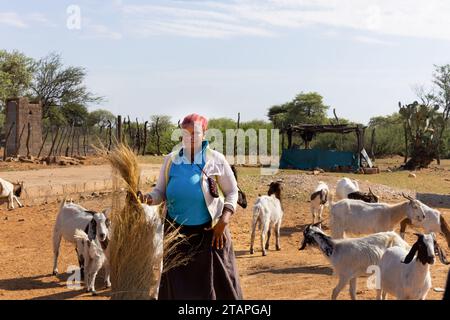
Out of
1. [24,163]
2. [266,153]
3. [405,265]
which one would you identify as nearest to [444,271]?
[405,265]

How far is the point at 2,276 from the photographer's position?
9688mm

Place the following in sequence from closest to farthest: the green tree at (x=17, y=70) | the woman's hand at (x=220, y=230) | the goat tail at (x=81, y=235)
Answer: the woman's hand at (x=220, y=230)
the goat tail at (x=81, y=235)
the green tree at (x=17, y=70)

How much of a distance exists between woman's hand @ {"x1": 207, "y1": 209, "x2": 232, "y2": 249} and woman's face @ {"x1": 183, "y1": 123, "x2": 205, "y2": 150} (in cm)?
57

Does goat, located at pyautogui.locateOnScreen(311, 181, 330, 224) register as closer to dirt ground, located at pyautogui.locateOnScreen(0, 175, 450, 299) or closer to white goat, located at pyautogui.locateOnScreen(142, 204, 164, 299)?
dirt ground, located at pyautogui.locateOnScreen(0, 175, 450, 299)

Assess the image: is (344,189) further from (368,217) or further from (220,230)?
(220,230)

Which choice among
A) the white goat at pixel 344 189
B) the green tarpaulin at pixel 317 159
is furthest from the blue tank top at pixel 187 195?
the green tarpaulin at pixel 317 159

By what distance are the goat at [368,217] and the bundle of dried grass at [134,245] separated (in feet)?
17.8

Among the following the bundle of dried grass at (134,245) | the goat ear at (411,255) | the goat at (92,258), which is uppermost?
the bundle of dried grass at (134,245)

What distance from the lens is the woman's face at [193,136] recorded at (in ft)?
16.7

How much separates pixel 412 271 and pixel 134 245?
2887mm

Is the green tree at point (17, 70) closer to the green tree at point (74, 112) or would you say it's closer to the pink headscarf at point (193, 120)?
the green tree at point (74, 112)

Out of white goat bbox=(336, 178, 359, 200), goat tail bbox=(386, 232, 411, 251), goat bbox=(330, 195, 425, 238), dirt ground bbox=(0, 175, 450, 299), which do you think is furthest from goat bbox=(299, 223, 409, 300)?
white goat bbox=(336, 178, 359, 200)

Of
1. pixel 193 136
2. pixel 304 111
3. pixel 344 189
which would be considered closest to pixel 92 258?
pixel 193 136

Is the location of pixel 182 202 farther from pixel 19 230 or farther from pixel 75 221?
pixel 19 230
